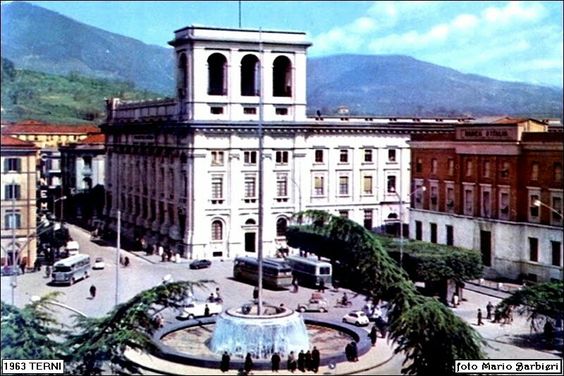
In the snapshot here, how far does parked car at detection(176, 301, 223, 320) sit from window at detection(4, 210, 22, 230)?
9.63ft

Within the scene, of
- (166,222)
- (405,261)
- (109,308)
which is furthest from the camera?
(166,222)

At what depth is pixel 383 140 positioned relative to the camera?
473 inches

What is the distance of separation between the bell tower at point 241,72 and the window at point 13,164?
2.70 meters

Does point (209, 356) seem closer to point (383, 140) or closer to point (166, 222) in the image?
point (166, 222)

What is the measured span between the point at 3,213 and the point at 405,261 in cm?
611

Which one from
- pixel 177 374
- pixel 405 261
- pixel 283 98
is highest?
pixel 283 98

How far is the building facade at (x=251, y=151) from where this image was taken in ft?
39.2

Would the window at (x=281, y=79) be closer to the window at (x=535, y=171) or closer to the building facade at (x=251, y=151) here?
the building facade at (x=251, y=151)

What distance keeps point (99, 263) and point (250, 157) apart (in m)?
2.98

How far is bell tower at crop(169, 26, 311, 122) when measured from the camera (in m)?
12.2

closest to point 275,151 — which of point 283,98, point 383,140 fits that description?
point 283,98

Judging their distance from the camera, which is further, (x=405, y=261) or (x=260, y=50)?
(x=260, y=50)

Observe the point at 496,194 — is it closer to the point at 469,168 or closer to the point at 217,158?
the point at 469,168

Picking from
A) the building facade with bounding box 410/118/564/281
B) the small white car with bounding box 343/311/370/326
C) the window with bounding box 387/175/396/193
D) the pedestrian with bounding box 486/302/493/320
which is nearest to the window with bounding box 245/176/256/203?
the window with bounding box 387/175/396/193
